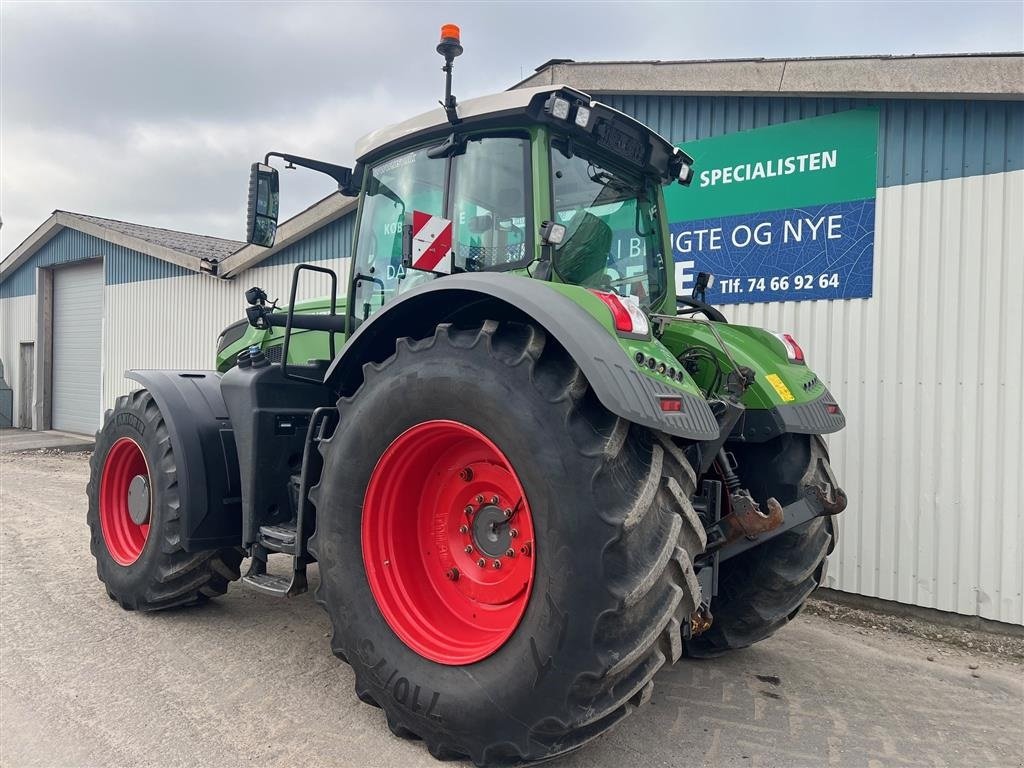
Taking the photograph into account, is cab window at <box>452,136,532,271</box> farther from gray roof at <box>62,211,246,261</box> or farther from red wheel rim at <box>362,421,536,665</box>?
gray roof at <box>62,211,246,261</box>

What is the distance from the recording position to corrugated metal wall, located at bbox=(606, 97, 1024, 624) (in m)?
4.70

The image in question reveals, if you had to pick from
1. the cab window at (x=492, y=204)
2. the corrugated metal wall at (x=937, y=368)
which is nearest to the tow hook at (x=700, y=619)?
the cab window at (x=492, y=204)

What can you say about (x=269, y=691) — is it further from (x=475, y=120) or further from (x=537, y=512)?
(x=475, y=120)

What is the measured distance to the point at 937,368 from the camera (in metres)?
4.95

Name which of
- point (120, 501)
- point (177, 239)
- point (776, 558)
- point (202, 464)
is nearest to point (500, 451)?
point (776, 558)

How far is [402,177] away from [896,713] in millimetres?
3489

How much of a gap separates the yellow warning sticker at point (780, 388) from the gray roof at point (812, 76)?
2695 mm

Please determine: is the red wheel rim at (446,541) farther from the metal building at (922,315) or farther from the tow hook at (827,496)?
the metal building at (922,315)

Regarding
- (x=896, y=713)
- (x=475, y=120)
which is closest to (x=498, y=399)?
(x=475, y=120)

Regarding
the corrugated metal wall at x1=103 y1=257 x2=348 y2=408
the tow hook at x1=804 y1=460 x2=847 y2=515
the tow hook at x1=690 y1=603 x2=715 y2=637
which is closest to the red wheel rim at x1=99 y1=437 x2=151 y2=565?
the tow hook at x1=690 y1=603 x2=715 y2=637

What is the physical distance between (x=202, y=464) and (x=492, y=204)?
2.11 metres

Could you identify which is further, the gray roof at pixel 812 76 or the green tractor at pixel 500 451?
the gray roof at pixel 812 76

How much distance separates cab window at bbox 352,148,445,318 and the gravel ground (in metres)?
1.88

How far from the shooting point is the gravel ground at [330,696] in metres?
2.87
